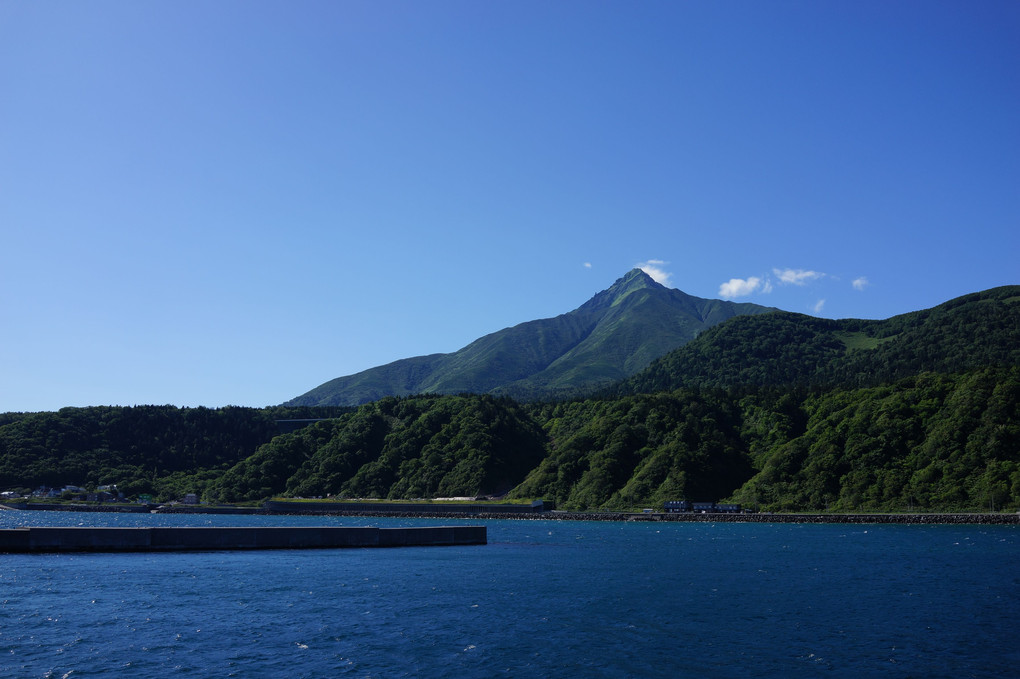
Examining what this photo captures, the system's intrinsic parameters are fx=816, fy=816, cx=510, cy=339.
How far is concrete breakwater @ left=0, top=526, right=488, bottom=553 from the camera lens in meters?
73.7

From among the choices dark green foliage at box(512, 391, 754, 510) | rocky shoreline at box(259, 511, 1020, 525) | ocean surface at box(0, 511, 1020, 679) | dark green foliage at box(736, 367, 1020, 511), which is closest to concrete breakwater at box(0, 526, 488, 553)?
ocean surface at box(0, 511, 1020, 679)

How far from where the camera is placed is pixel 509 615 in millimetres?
45969

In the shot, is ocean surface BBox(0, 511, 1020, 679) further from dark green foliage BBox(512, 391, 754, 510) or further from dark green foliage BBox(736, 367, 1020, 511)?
dark green foliage BBox(512, 391, 754, 510)

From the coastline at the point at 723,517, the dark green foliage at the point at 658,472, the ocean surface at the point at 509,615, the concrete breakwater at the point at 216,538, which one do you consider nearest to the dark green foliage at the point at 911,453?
the coastline at the point at 723,517

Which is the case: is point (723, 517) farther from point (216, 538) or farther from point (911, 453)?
point (216, 538)

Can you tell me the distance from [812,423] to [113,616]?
170 meters

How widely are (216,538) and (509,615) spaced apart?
4687 cm

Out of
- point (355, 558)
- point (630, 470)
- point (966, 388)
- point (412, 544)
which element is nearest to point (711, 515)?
point (630, 470)

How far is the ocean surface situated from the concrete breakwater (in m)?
3.33

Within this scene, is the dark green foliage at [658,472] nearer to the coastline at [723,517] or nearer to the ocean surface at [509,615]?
the coastline at [723,517]

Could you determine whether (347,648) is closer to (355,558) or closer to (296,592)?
(296,592)

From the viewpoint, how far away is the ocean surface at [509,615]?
33688 mm

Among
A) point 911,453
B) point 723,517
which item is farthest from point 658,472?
point 911,453

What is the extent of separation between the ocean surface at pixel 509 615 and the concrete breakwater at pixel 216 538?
3330 millimetres
